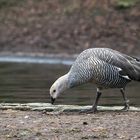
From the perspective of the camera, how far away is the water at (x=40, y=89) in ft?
47.8

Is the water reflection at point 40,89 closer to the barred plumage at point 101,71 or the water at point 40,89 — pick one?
the water at point 40,89

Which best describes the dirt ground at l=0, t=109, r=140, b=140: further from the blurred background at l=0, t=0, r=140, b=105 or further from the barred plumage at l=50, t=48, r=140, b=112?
the blurred background at l=0, t=0, r=140, b=105

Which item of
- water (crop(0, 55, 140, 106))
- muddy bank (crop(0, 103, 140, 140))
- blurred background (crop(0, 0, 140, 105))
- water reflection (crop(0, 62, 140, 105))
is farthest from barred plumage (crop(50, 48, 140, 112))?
blurred background (crop(0, 0, 140, 105))

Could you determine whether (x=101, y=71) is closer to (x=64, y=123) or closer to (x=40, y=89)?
(x=64, y=123)

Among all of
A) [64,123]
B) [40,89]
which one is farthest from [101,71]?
[40,89]

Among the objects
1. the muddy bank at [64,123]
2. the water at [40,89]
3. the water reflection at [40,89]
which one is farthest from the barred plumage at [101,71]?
the water reflection at [40,89]

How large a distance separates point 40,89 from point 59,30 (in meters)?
12.8

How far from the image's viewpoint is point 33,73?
72.7ft

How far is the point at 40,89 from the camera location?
17.0m

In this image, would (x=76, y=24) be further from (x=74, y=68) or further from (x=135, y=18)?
(x=74, y=68)

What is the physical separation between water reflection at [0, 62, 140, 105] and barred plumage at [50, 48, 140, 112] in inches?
83.6

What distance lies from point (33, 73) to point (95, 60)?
35.5 feet

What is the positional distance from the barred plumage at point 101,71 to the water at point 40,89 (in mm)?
2003

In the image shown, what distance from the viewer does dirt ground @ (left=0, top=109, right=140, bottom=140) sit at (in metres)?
8.97
